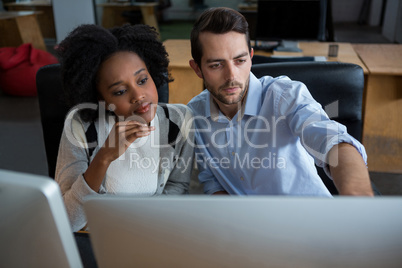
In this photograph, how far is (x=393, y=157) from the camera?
9.12 ft

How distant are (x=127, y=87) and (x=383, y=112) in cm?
210

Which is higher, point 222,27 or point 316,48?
point 222,27

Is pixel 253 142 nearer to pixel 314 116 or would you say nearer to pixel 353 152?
pixel 314 116

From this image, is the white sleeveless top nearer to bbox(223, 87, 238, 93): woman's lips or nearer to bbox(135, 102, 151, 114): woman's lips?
bbox(135, 102, 151, 114): woman's lips

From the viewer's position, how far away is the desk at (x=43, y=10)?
6.68 meters

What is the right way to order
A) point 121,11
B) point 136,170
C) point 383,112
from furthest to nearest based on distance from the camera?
point 121,11 < point 383,112 < point 136,170

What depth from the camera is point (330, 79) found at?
143cm

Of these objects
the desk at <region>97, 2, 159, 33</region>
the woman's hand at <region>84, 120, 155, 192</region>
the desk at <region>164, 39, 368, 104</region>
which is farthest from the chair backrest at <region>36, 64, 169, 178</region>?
the desk at <region>97, 2, 159, 33</region>

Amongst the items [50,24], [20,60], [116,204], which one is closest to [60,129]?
[116,204]

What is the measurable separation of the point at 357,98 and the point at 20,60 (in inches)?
166

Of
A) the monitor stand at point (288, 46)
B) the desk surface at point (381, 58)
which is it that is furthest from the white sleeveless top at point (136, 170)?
the monitor stand at point (288, 46)

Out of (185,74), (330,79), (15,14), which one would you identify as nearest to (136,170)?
(330,79)

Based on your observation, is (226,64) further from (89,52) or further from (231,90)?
(89,52)

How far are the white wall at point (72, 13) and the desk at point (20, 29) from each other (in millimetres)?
405
